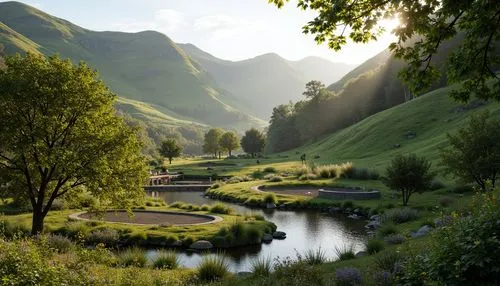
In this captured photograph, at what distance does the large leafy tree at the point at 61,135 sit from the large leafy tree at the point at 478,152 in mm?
25111

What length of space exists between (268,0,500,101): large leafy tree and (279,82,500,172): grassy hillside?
6223 centimetres

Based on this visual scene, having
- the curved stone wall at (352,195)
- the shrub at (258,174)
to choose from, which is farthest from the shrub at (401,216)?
the shrub at (258,174)

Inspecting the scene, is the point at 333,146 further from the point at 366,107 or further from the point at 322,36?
the point at 322,36

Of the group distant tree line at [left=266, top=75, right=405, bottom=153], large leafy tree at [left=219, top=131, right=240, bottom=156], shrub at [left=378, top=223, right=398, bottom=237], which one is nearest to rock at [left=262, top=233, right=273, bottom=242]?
shrub at [left=378, top=223, right=398, bottom=237]

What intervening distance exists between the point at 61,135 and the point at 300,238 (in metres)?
19.8

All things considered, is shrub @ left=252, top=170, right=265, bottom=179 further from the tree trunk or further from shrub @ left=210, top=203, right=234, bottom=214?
the tree trunk

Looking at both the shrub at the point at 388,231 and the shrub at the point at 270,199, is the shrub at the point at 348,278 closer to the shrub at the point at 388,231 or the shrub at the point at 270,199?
the shrub at the point at 388,231

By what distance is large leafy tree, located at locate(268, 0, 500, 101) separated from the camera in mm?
11945

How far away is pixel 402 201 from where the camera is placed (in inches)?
1690

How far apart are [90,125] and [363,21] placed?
2041 centimetres

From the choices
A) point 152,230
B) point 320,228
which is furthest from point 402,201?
point 152,230

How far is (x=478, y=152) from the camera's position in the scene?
111ft

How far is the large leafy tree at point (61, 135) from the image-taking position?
26188 mm

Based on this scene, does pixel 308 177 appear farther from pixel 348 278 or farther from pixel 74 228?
pixel 348 278
